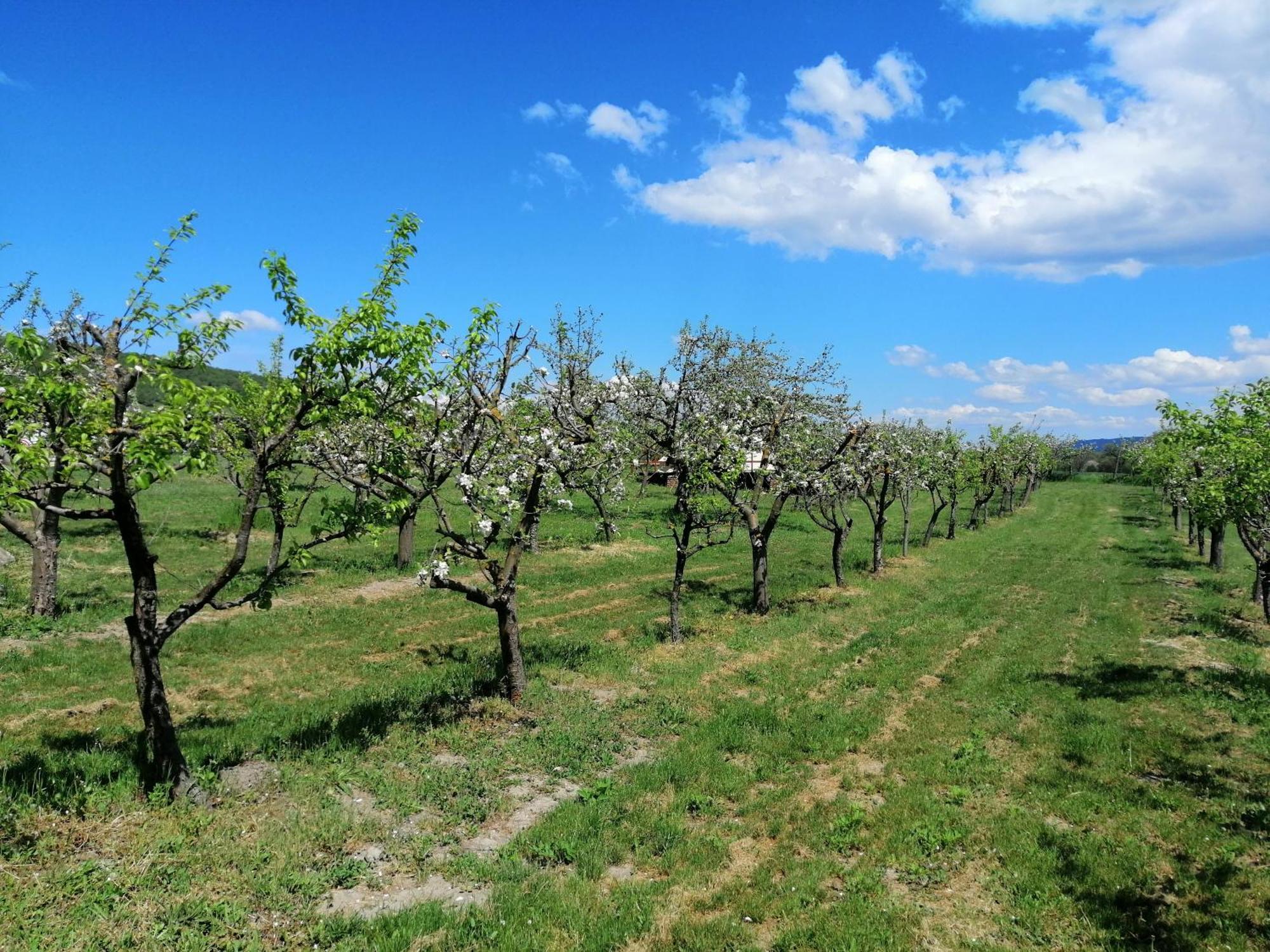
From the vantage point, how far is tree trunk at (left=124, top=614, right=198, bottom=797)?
9016 millimetres

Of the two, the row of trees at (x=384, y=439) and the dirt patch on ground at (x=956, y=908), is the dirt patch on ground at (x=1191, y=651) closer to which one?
the row of trees at (x=384, y=439)

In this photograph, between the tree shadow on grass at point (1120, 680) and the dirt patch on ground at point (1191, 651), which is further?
the dirt patch on ground at point (1191, 651)

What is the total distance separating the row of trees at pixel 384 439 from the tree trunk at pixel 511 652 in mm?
41

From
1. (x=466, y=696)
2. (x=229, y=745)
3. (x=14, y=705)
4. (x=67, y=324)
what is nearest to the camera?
(x=229, y=745)

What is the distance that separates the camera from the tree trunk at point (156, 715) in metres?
9.02

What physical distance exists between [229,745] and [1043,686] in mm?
17433

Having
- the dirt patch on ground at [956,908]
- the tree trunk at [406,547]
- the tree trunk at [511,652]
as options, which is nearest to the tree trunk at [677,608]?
the tree trunk at [511,652]

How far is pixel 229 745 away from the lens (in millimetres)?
11422

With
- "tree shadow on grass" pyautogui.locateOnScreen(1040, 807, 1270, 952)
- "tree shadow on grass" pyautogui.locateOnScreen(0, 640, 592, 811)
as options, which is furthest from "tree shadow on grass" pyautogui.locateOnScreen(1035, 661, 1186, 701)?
"tree shadow on grass" pyautogui.locateOnScreen(0, 640, 592, 811)

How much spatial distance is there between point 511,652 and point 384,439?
5.21 metres

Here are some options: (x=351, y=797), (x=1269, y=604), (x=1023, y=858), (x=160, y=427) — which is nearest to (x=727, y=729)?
(x=1023, y=858)

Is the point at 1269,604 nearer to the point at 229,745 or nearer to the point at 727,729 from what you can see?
the point at 727,729

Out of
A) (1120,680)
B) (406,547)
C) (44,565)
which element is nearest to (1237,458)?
(1120,680)

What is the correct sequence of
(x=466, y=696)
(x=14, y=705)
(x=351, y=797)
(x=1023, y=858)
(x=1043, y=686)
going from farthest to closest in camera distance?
(x=1043, y=686) < (x=466, y=696) < (x=14, y=705) < (x=351, y=797) < (x=1023, y=858)
